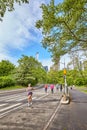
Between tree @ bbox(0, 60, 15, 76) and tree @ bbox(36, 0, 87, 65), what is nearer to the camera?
tree @ bbox(36, 0, 87, 65)

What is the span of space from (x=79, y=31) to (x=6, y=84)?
51.9m

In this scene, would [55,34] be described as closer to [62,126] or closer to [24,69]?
[62,126]

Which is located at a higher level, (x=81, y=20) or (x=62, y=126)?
(x=81, y=20)

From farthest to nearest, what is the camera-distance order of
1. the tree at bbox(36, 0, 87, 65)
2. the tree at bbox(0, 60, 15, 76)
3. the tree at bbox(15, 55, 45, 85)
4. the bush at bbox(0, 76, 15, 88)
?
the tree at bbox(0, 60, 15, 76) → the tree at bbox(15, 55, 45, 85) → the bush at bbox(0, 76, 15, 88) → the tree at bbox(36, 0, 87, 65)

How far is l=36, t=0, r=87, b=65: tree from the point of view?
13.8 m

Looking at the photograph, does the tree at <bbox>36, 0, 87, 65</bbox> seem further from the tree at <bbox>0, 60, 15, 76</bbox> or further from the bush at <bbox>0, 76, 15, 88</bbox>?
the tree at <bbox>0, 60, 15, 76</bbox>

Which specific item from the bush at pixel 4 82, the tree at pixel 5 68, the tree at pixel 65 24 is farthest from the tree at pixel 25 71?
the tree at pixel 65 24

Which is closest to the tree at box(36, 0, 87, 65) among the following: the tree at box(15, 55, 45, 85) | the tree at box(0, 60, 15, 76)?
the tree at box(15, 55, 45, 85)

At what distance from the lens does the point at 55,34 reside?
659 inches

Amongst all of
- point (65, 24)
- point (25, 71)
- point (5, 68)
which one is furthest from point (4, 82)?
point (65, 24)

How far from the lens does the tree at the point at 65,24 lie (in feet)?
45.3

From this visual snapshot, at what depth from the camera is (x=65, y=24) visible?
1565cm

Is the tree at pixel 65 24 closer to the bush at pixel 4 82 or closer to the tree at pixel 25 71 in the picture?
the bush at pixel 4 82

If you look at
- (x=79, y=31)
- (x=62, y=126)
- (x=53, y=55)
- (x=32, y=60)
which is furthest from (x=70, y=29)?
(x=32, y=60)
